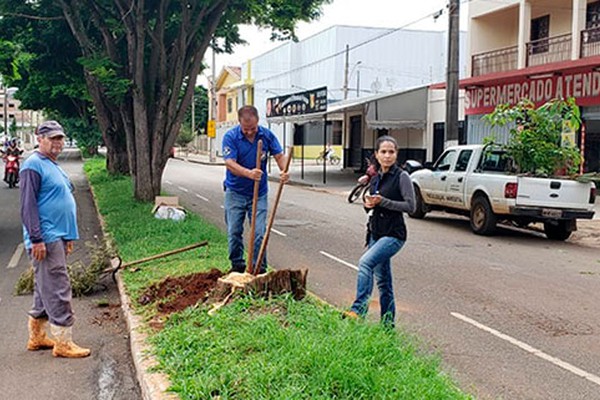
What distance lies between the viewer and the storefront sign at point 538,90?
20.1 meters

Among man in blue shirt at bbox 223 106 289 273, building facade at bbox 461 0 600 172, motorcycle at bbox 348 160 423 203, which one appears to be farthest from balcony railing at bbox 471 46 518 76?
man in blue shirt at bbox 223 106 289 273

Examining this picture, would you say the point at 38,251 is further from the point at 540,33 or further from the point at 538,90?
the point at 540,33

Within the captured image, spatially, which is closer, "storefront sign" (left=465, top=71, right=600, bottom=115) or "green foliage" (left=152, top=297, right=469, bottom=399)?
"green foliage" (left=152, top=297, right=469, bottom=399)

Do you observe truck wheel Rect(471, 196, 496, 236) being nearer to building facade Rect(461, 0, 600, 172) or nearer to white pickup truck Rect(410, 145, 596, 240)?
white pickup truck Rect(410, 145, 596, 240)

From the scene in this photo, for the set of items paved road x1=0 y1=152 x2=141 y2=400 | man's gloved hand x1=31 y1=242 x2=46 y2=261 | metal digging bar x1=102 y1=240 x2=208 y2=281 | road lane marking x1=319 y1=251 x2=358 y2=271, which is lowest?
paved road x1=0 y1=152 x2=141 y2=400

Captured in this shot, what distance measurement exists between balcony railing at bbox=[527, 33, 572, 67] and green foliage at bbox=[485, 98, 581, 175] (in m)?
9.54

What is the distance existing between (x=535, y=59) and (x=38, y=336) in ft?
70.9

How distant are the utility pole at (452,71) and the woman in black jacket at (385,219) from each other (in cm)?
1274

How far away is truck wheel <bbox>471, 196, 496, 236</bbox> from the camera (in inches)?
534

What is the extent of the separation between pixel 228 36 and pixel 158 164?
5030 mm

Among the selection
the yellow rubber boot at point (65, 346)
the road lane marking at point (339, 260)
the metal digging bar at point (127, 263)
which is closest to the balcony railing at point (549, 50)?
the road lane marking at point (339, 260)

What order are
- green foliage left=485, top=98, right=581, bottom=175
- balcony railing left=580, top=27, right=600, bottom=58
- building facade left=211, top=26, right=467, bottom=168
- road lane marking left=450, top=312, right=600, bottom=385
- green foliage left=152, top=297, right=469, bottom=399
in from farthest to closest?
building facade left=211, top=26, right=467, bottom=168, balcony railing left=580, top=27, right=600, bottom=58, green foliage left=485, top=98, right=581, bottom=175, road lane marking left=450, top=312, right=600, bottom=385, green foliage left=152, top=297, right=469, bottom=399

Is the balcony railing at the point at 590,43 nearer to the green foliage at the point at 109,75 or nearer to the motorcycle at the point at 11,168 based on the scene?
the green foliage at the point at 109,75

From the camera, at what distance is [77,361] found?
584 cm
